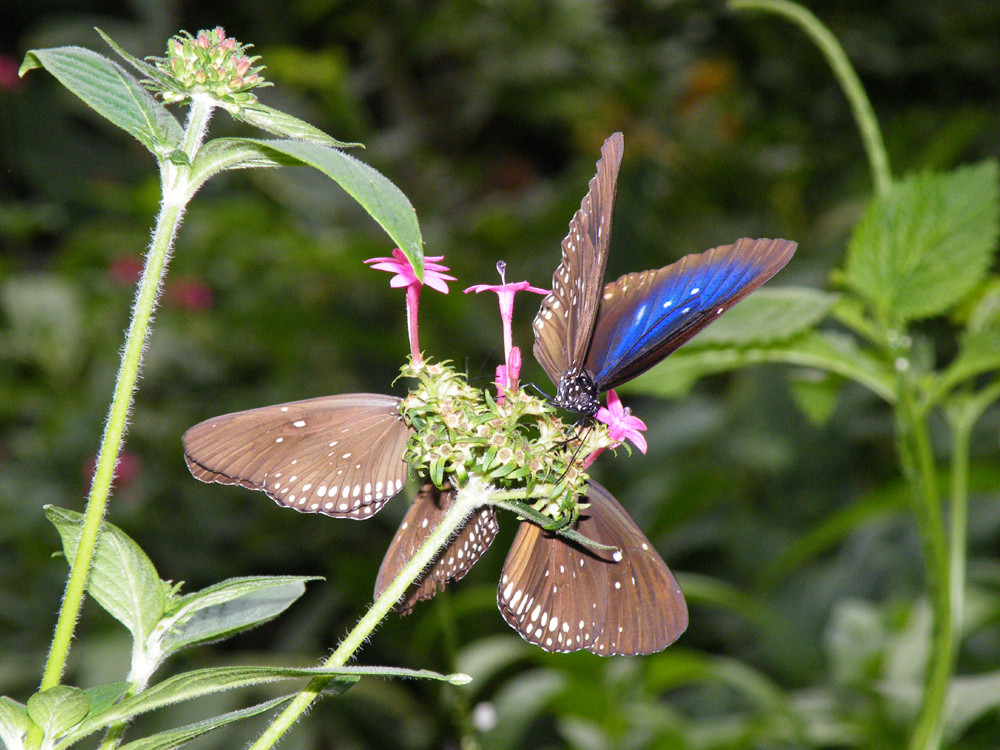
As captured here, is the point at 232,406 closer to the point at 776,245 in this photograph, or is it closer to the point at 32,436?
the point at 32,436

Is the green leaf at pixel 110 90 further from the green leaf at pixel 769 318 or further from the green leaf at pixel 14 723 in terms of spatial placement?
the green leaf at pixel 769 318

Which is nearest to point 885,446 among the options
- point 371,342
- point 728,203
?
point 728,203

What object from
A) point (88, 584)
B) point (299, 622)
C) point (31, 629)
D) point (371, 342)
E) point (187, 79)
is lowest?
point (299, 622)

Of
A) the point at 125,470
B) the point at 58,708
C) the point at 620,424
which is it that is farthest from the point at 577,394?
the point at 125,470

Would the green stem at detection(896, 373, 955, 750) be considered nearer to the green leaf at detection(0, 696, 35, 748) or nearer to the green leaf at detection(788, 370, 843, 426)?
the green leaf at detection(788, 370, 843, 426)

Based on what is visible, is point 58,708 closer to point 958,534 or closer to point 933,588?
point 933,588

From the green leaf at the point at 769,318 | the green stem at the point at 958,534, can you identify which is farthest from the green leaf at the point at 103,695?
the green stem at the point at 958,534
